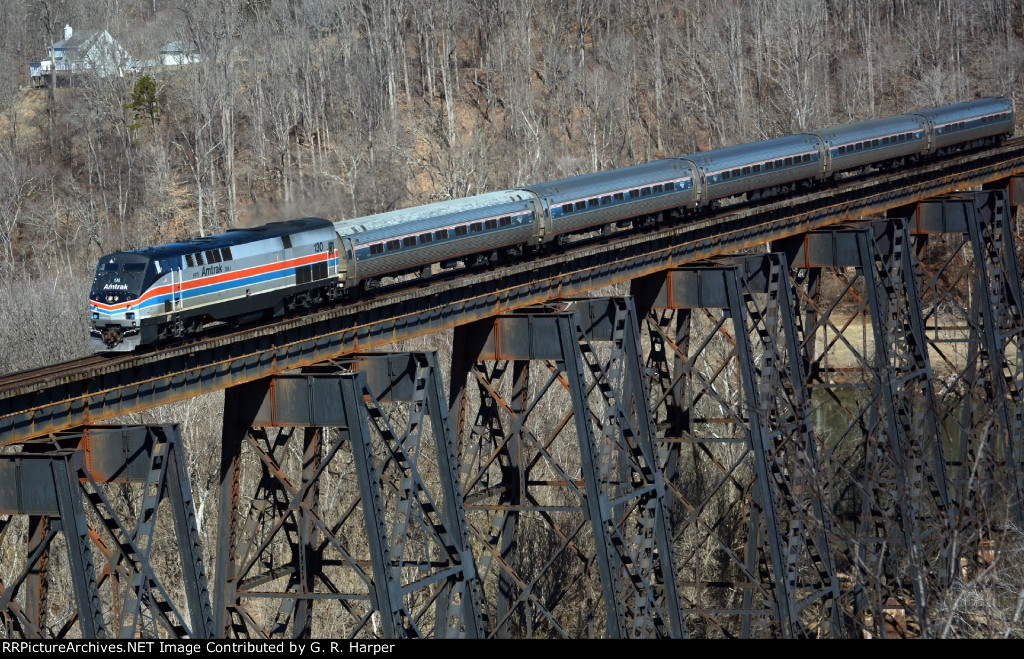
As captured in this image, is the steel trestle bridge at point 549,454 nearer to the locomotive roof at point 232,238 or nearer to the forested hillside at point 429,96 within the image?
the locomotive roof at point 232,238

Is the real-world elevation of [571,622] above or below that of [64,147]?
below

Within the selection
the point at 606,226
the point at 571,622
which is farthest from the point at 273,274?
the point at 571,622

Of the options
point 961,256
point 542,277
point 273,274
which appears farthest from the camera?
point 961,256

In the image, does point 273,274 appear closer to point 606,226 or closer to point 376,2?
point 606,226

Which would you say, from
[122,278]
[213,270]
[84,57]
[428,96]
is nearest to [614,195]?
[213,270]

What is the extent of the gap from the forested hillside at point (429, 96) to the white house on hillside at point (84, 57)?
1.00 metres

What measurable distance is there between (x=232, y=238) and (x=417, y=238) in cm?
412

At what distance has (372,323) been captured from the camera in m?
23.2

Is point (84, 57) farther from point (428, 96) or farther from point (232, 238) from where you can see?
point (232, 238)

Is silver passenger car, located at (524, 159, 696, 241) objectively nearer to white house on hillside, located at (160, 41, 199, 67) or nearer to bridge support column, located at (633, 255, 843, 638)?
bridge support column, located at (633, 255, 843, 638)

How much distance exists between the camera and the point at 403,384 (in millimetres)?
22469

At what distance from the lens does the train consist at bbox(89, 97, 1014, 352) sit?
2208cm

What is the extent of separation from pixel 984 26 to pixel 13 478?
66.5 metres

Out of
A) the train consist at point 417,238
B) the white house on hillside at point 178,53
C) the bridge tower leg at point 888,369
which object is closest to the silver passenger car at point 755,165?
the train consist at point 417,238
